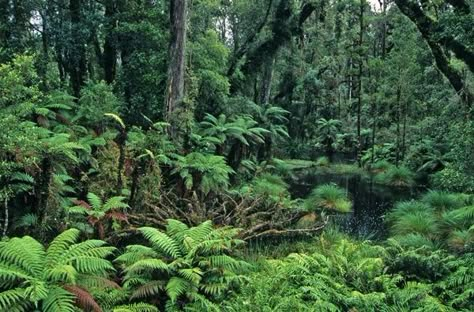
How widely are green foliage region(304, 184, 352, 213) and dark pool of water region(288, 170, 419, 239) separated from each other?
38 centimetres

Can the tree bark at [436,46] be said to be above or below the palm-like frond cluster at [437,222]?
above

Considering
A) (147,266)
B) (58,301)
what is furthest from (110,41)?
(58,301)

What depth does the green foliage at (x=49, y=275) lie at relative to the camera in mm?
5430

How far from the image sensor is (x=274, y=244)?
33.4 feet

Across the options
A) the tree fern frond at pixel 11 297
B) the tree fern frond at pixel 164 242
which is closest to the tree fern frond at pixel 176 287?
the tree fern frond at pixel 164 242

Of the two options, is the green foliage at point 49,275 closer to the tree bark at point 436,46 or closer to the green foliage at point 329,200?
the green foliage at point 329,200

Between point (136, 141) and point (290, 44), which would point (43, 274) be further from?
point (290, 44)

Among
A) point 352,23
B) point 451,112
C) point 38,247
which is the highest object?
point 352,23

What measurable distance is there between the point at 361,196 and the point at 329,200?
162 inches

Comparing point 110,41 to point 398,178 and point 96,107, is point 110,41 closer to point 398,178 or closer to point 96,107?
point 96,107

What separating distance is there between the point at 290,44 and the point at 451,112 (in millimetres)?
8721

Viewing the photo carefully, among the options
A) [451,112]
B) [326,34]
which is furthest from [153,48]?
[326,34]

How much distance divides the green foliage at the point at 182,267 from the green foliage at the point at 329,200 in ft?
25.6

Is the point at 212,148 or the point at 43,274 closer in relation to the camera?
the point at 43,274
